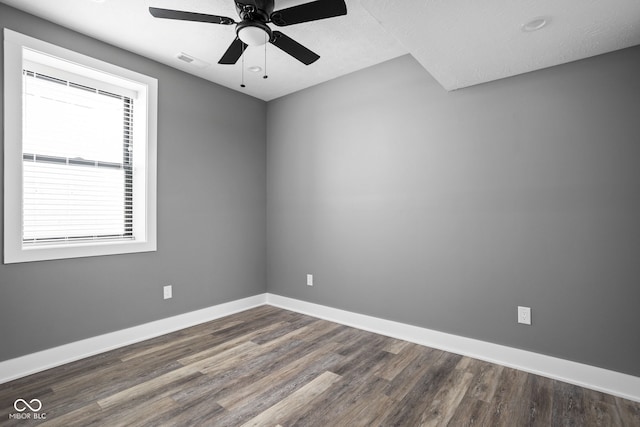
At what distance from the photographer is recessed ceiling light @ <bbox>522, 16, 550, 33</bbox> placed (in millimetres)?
1790

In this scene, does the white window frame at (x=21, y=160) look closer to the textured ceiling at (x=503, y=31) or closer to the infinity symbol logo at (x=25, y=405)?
the infinity symbol logo at (x=25, y=405)

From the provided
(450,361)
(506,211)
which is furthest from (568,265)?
(450,361)

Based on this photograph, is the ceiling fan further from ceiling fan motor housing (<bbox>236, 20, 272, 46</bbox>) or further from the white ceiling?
the white ceiling

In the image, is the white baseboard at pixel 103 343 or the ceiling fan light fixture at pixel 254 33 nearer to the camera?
the ceiling fan light fixture at pixel 254 33

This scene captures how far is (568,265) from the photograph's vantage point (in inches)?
90.2

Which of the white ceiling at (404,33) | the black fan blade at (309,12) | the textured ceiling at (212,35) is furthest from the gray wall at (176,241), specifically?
the black fan blade at (309,12)

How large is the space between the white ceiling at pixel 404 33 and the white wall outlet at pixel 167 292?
2.20 metres

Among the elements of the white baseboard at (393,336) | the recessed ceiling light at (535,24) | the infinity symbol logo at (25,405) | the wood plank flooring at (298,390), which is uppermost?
the recessed ceiling light at (535,24)

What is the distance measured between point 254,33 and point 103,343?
2725mm

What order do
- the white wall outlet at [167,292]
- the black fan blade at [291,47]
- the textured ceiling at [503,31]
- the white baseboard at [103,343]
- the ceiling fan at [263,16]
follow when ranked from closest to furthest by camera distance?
the textured ceiling at [503,31], the ceiling fan at [263,16], the black fan blade at [291,47], the white baseboard at [103,343], the white wall outlet at [167,292]

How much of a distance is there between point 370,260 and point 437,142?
1288 millimetres

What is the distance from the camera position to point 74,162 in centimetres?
267

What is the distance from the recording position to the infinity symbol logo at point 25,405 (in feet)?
6.25

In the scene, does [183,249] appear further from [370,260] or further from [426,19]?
[426,19]
